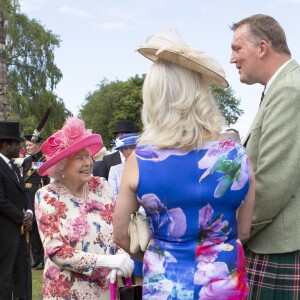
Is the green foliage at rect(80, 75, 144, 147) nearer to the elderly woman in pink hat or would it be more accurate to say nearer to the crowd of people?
the elderly woman in pink hat

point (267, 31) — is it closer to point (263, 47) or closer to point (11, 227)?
point (263, 47)

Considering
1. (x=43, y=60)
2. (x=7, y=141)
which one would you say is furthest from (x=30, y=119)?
(x=7, y=141)

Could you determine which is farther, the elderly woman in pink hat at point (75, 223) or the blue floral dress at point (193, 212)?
the elderly woman in pink hat at point (75, 223)

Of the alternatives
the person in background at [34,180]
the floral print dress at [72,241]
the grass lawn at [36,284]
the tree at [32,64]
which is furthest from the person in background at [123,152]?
the tree at [32,64]

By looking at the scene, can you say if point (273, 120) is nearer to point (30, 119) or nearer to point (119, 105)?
point (30, 119)

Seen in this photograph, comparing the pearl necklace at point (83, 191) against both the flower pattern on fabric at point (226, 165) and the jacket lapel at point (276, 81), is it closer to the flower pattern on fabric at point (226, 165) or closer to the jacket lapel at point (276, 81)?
the jacket lapel at point (276, 81)

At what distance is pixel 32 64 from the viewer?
127 feet

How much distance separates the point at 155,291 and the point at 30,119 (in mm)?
32483

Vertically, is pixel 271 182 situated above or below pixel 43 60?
below

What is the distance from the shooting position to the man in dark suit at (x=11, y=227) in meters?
7.04

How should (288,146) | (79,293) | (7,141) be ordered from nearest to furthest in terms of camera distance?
(288,146) < (79,293) < (7,141)

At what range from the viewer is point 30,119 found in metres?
34.5

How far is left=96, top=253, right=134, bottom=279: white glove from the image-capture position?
144 inches

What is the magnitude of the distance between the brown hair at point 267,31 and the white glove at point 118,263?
4.79 feet
